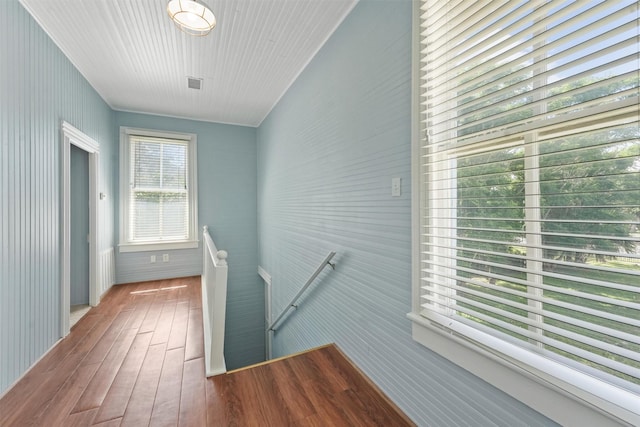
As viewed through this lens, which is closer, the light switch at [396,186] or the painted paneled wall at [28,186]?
the light switch at [396,186]

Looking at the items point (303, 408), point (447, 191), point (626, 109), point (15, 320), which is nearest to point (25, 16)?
point (15, 320)

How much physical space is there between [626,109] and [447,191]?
2.15 ft

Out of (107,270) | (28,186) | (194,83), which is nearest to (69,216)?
(28,186)

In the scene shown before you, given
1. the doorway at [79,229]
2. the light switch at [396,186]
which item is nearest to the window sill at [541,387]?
the light switch at [396,186]

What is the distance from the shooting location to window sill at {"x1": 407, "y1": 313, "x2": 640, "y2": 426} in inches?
30.2

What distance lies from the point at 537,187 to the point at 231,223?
15.2 feet

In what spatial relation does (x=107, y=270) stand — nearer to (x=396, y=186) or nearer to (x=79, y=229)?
(x=79, y=229)

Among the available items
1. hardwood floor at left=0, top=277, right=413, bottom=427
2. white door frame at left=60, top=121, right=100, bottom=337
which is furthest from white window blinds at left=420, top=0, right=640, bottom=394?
white door frame at left=60, top=121, right=100, bottom=337

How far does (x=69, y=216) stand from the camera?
2.49m

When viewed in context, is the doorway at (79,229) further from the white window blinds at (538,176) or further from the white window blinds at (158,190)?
the white window blinds at (538,176)

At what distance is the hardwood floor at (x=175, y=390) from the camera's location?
1520 mm

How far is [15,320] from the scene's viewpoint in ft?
5.98

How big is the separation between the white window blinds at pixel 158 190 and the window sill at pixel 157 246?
3.8 inches

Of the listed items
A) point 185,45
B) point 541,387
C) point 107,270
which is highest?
point 185,45
